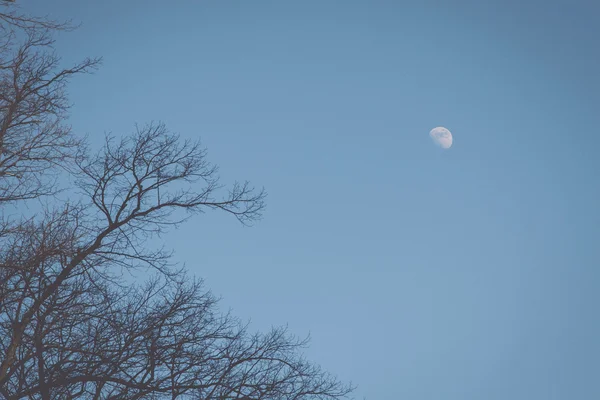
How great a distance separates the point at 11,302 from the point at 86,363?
4.00 feet

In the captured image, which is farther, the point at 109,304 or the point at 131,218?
the point at 131,218

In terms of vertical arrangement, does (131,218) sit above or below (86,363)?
above

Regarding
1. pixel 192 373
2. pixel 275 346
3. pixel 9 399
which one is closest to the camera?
pixel 9 399

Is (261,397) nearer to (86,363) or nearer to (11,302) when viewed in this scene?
(86,363)

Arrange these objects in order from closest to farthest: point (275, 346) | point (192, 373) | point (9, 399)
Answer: point (9, 399) < point (192, 373) < point (275, 346)

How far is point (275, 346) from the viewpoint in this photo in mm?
8703

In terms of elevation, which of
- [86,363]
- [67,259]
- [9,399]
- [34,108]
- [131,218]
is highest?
[34,108]

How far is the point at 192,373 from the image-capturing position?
7855 millimetres

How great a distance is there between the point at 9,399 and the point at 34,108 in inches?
165

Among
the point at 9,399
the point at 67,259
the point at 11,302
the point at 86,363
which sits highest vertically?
the point at 67,259

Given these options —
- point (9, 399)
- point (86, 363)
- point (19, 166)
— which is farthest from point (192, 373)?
point (19, 166)

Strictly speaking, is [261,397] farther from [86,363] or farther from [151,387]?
[86,363]

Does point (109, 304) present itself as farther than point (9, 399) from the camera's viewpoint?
Yes

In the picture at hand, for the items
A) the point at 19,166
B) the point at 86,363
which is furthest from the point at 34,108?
the point at 86,363
